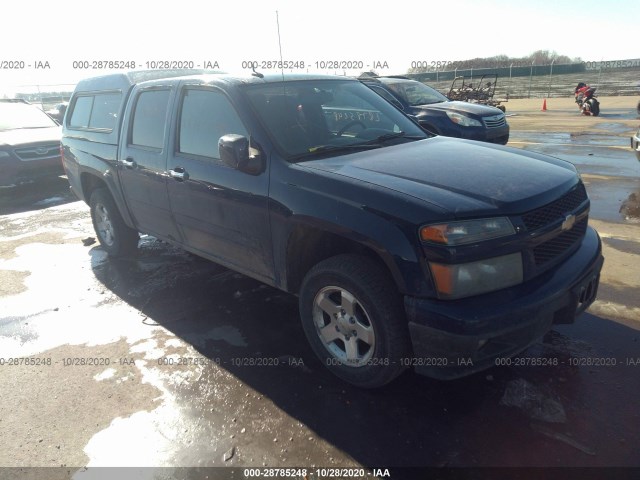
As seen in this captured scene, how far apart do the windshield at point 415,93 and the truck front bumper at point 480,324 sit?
828 cm

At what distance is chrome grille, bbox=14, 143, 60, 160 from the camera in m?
8.90

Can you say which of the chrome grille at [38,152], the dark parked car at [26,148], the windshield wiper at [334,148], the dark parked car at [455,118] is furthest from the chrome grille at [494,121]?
the chrome grille at [38,152]

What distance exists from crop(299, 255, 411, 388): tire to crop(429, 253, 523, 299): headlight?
311 mm

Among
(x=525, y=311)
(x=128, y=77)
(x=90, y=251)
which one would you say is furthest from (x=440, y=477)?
(x=90, y=251)

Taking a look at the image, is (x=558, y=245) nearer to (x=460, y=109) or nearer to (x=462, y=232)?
(x=462, y=232)

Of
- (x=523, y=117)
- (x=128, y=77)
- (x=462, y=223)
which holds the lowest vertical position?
(x=523, y=117)

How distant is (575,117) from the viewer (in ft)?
54.5

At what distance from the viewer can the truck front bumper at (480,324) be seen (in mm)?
2379

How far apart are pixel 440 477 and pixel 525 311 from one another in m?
0.92

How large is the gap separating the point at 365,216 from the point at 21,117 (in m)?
10.3

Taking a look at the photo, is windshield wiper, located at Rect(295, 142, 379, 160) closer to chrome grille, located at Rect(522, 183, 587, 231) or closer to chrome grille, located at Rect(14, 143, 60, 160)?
chrome grille, located at Rect(522, 183, 587, 231)

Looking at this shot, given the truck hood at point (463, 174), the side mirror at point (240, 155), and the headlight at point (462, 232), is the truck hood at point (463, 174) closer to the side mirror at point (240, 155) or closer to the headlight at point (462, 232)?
the headlight at point (462, 232)

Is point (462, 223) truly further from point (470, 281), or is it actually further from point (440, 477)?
point (440, 477)

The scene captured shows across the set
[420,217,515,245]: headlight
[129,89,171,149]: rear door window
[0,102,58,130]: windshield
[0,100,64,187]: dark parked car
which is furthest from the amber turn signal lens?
[0,102,58,130]: windshield
